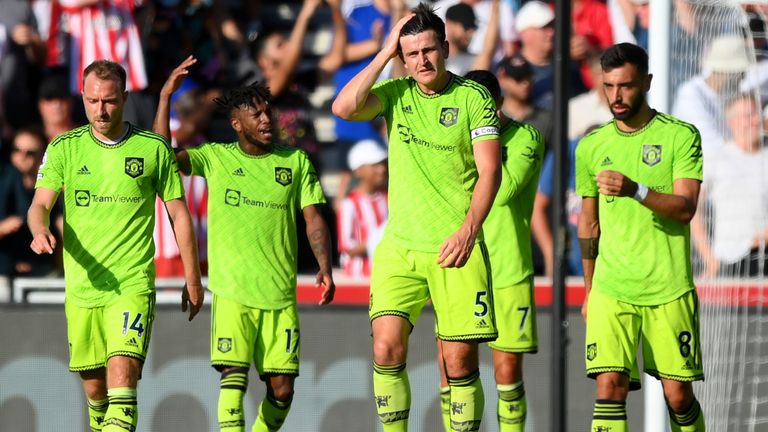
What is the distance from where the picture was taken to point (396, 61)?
35.9ft

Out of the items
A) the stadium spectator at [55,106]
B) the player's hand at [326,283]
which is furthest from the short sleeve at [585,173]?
the stadium spectator at [55,106]

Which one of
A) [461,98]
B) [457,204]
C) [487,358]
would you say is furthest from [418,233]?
[487,358]

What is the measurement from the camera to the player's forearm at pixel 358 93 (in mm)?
6656

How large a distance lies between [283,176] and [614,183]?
2274 millimetres

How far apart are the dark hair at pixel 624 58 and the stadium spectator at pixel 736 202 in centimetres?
242

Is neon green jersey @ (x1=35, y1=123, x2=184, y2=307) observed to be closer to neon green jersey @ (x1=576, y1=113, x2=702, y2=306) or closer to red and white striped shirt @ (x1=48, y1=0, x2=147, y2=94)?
neon green jersey @ (x1=576, y1=113, x2=702, y2=306)

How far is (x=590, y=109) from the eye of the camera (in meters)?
10.8

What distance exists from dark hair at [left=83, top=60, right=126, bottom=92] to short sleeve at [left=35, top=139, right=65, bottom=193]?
0.44 metres

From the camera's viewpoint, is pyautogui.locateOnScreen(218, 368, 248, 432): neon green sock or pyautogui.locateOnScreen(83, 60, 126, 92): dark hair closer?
pyautogui.locateOnScreen(83, 60, 126, 92): dark hair

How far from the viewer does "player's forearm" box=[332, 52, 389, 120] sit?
666 cm

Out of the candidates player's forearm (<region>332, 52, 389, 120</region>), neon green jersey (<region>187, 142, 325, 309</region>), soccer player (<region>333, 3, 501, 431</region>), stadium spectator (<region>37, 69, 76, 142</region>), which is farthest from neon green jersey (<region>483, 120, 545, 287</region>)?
stadium spectator (<region>37, 69, 76, 142</region>)

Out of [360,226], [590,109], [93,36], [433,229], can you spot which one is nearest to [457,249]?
[433,229]

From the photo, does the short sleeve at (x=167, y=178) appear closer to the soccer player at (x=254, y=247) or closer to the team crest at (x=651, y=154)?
the soccer player at (x=254, y=247)

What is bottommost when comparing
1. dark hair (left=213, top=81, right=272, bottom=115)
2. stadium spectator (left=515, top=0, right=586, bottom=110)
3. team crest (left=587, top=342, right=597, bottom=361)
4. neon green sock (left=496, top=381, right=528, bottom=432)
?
neon green sock (left=496, top=381, right=528, bottom=432)
